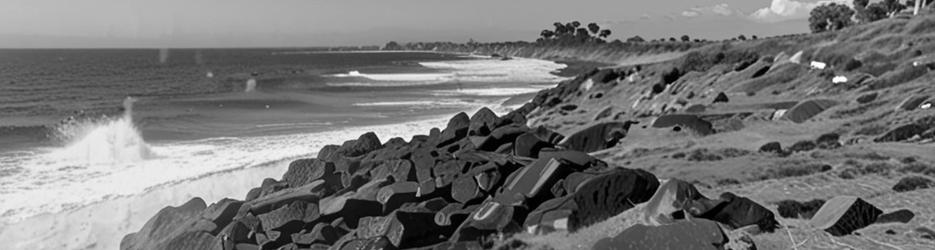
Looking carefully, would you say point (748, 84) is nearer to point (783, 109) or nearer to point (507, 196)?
point (783, 109)

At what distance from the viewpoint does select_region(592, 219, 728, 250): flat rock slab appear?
35.1 ft

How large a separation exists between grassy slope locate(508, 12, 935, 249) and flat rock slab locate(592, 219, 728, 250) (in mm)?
1026

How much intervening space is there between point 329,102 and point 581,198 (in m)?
48.0

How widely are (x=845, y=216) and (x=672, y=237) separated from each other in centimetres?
336

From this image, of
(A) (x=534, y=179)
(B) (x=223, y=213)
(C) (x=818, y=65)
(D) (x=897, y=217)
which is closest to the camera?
(D) (x=897, y=217)

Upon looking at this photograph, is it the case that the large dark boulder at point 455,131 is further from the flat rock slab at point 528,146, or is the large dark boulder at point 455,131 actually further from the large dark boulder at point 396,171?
the large dark boulder at point 396,171

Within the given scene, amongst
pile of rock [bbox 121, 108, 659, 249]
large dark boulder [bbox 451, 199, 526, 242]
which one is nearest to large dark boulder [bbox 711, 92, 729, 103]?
pile of rock [bbox 121, 108, 659, 249]

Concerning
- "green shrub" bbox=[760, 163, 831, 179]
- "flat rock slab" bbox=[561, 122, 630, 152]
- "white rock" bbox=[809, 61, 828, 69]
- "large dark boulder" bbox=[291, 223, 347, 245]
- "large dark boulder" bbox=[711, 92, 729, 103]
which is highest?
"white rock" bbox=[809, 61, 828, 69]

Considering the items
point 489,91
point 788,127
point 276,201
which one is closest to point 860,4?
point 489,91

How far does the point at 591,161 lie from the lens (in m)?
16.2

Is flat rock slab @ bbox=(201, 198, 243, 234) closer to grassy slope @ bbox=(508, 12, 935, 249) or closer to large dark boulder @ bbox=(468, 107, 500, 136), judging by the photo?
grassy slope @ bbox=(508, 12, 935, 249)

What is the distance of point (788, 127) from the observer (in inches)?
932

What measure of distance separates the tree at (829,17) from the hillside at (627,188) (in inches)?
2934

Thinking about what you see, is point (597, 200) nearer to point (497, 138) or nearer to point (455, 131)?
point (497, 138)
